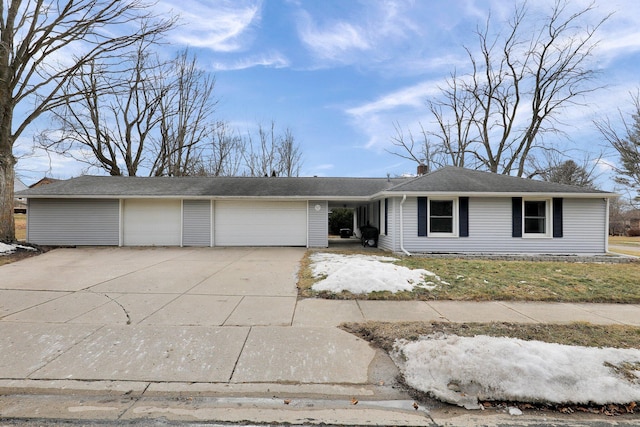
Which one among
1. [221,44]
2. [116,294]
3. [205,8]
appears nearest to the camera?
[116,294]

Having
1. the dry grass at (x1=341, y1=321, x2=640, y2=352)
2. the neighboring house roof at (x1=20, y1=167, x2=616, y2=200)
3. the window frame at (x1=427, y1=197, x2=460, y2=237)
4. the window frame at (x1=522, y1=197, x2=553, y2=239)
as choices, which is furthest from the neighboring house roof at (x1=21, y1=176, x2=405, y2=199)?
the dry grass at (x1=341, y1=321, x2=640, y2=352)

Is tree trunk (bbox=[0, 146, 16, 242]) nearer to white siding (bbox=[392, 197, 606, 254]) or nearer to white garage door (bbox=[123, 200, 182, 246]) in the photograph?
white garage door (bbox=[123, 200, 182, 246])

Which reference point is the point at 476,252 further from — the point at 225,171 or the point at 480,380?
the point at 225,171

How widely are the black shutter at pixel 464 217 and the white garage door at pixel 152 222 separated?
→ 11.8m

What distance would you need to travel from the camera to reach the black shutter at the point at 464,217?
445 inches

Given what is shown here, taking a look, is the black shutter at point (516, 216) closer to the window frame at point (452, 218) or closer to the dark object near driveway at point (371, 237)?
the window frame at point (452, 218)

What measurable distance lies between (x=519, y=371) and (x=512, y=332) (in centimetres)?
120

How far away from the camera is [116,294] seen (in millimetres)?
5742

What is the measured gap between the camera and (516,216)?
11.3 m

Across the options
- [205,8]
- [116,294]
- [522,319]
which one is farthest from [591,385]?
[205,8]

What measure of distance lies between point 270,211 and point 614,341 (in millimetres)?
11878

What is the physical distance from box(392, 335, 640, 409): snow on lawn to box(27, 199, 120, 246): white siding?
47.2 ft

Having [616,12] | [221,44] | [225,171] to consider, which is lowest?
[225,171]

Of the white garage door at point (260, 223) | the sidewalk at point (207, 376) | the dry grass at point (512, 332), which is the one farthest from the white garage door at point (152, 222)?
the dry grass at point (512, 332)
